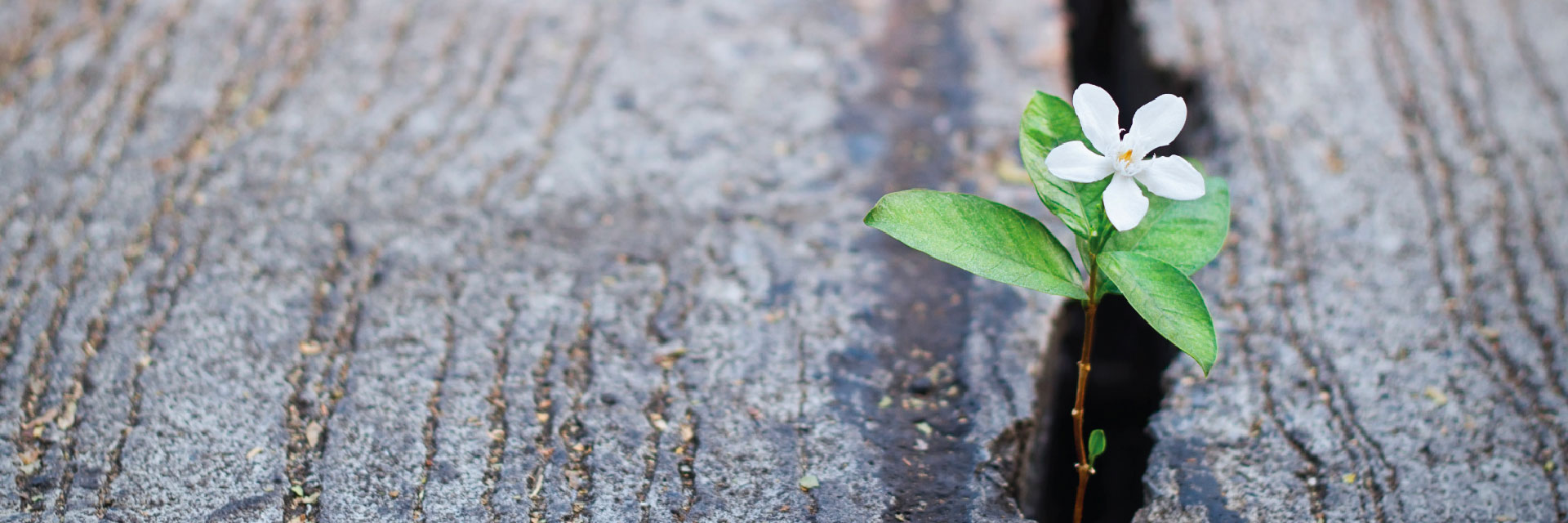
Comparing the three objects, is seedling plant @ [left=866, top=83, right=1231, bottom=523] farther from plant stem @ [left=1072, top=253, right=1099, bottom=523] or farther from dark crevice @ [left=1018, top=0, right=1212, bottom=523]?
dark crevice @ [left=1018, top=0, right=1212, bottom=523]

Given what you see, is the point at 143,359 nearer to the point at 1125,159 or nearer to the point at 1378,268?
the point at 1125,159

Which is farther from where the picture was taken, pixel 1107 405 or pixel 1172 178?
pixel 1107 405

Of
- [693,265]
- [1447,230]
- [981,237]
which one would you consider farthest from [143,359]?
[1447,230]

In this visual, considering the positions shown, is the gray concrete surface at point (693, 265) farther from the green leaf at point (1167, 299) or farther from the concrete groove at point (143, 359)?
the green leaf at point (1167, 299)

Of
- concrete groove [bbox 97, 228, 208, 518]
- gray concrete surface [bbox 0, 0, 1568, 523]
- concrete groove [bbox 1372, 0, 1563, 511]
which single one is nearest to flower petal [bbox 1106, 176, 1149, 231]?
gray concrete surface [bbox 0, 0, 1568, 523]

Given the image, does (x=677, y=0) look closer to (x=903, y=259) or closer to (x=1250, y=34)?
(x=903, y=259)

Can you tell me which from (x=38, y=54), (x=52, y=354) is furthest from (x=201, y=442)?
(x=38, y=54)
